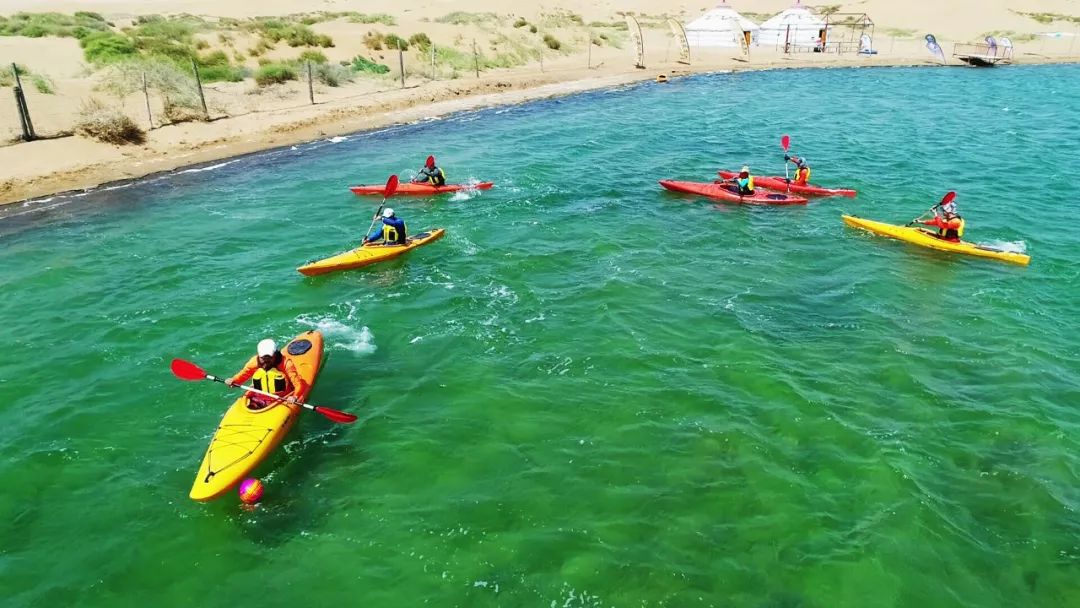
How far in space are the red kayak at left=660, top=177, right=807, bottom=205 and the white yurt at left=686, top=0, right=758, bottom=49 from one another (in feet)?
117

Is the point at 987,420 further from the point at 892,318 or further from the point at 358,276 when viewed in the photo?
the point at 358,276

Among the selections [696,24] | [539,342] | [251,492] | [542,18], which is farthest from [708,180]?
[542,18]

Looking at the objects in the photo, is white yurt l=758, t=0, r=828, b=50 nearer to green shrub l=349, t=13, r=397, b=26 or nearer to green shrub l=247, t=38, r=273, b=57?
green shrub l=349, t=13, r=397, b=26

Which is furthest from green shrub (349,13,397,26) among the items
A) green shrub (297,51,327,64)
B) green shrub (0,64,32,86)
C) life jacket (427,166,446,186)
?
life jacket (427,166,446,186)

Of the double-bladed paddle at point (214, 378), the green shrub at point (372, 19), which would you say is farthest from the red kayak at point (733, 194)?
the green shrub at point (372, 19)

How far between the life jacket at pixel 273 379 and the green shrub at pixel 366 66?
97.4 feet

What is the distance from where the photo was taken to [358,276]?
608 inches

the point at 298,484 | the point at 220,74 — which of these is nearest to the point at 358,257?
the point at 298,484

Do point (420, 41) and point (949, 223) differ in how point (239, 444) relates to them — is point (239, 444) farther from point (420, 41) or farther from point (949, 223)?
point (420, 41)

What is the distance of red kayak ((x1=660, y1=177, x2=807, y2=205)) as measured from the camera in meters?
19.9

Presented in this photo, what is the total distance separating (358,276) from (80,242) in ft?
25.5

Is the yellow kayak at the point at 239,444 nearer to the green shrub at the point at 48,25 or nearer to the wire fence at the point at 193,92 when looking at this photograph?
the wire fence at the point at 193,92

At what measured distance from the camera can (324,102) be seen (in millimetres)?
31016

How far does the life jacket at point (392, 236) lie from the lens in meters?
15.9
